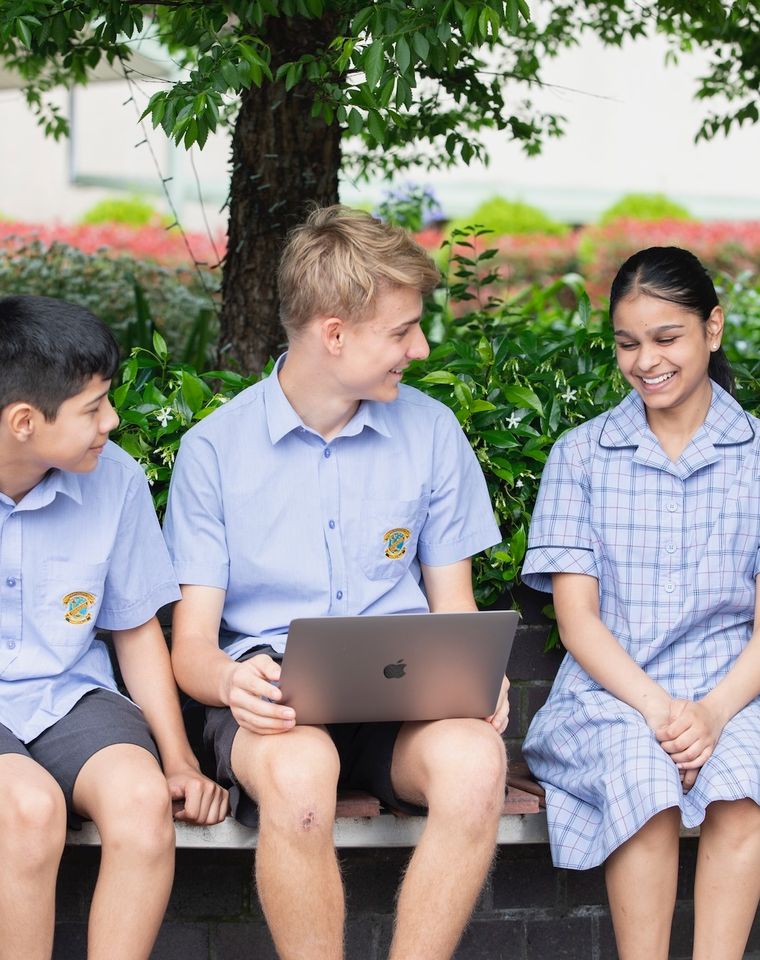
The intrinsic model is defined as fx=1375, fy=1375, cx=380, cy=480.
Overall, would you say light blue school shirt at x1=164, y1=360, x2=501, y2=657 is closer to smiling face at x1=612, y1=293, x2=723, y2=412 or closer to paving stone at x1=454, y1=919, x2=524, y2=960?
smiling face at x1=612, y1=293, x2=723, y2=412

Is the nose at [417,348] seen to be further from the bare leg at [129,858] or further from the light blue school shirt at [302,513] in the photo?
the bare leg at [129,858]

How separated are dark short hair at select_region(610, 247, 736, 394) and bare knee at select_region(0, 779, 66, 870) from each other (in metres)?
1.51

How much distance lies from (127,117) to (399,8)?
1760 centimetres

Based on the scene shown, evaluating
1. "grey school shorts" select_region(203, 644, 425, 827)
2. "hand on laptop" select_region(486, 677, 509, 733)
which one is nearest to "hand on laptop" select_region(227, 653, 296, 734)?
"grey school shorts" select_region(203, 644, 425, 827)

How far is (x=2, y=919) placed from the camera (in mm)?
2271

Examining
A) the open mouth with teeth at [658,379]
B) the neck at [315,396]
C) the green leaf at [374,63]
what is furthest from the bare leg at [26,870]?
the open mouth with teeth at [658,379]

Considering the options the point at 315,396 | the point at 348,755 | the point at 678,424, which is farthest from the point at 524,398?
the point at 348,755

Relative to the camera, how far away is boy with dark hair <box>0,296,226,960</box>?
7.56ft

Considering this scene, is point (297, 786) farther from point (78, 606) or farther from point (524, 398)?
point (524, 398)

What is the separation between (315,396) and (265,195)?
135 centimetres

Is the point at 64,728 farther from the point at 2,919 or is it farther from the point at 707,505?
the point at 707,505

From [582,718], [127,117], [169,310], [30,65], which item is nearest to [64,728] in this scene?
[582,718]

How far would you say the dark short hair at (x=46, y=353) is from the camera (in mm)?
2455

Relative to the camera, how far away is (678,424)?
9.62ft
